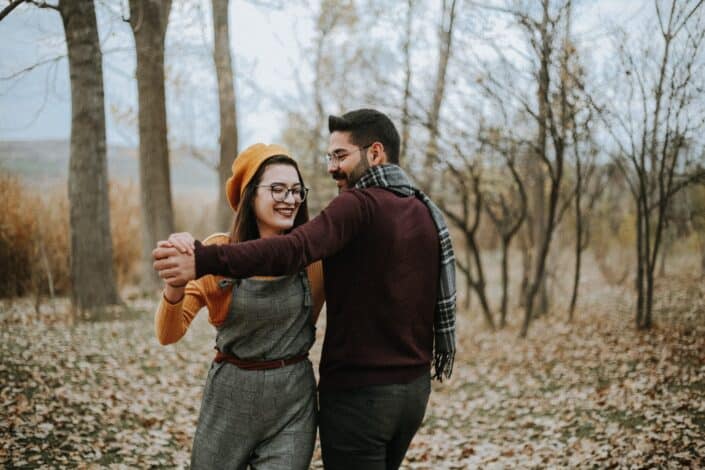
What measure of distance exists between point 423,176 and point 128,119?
9018mm

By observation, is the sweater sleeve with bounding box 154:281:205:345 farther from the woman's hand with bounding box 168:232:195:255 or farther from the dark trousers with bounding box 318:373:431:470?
the dark trousers with bounding box 318:373:431:470

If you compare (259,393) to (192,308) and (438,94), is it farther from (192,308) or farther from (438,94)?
(438,94)

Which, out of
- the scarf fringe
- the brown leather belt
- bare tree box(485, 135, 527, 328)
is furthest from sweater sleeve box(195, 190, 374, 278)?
bare tree box(485, 135, 527, 328)

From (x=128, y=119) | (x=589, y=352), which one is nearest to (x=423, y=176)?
(x=589, y=352)

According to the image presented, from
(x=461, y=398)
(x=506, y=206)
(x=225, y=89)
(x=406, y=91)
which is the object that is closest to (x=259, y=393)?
(x=461, y=398)

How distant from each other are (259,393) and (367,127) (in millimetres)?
1139

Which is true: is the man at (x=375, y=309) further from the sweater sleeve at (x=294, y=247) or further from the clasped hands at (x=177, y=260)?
the clasped hands at (x=177, y=260)

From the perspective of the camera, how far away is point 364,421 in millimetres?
2199

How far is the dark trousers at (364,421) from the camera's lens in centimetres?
220

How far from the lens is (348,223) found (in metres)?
2.05

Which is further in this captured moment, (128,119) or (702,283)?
(128,119)

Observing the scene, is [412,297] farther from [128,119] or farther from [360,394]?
[128,119]

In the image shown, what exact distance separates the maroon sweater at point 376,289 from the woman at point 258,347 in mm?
154

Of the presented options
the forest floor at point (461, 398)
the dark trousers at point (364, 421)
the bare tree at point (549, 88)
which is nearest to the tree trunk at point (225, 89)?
the forest floor at point (461, 398)
